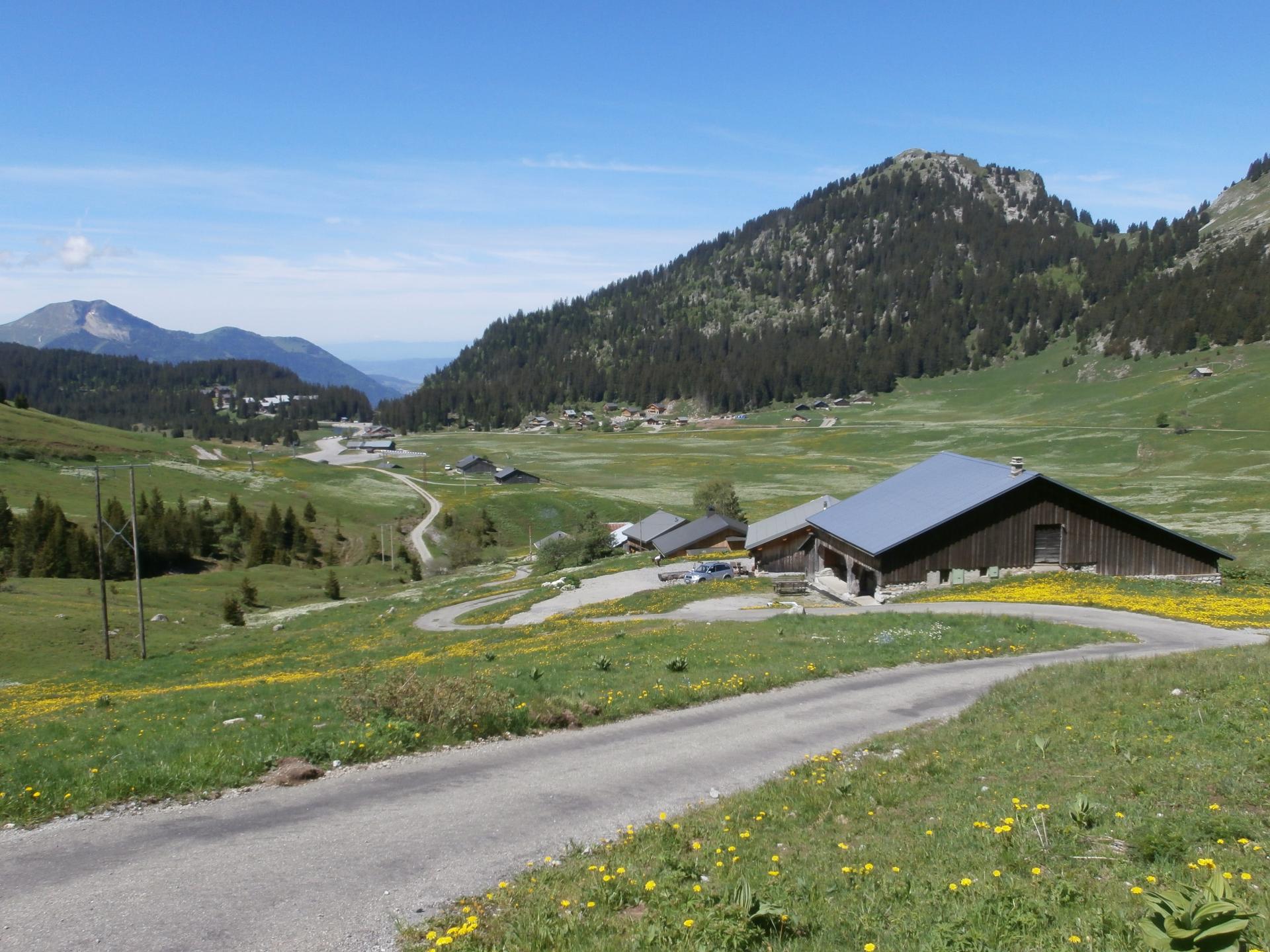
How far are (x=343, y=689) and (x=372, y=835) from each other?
9918mm

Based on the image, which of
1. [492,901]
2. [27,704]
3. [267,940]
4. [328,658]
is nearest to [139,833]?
[267,940]

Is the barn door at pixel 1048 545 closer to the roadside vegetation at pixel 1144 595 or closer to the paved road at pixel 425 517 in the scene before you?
the roadside vegetation at pixel 1144 595

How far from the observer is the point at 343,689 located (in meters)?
19.9

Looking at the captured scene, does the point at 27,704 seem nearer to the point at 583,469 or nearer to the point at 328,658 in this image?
the point at 328,658

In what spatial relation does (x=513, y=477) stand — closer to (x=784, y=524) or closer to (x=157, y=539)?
(x=157, y=539)

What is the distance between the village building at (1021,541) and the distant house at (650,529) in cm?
4291

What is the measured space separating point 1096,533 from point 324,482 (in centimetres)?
13694

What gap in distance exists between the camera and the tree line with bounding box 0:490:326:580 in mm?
85688

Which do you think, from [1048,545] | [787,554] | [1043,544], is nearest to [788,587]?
[787,554]

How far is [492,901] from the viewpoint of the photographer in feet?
27.9

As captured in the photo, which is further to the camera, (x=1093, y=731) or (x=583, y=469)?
(x=583, y=469)

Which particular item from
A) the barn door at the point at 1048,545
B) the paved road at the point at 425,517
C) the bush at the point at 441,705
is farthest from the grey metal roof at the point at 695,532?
the bush at the point at 441,705

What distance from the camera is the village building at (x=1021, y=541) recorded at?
137ft

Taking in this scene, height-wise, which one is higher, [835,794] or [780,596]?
[835,794]
